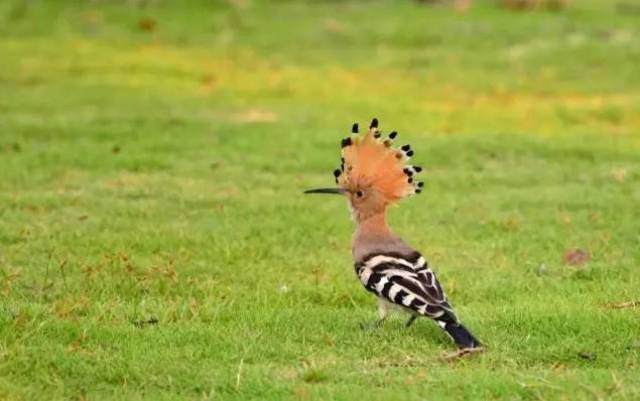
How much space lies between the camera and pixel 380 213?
297 inches

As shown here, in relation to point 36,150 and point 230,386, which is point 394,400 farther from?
point 36,150

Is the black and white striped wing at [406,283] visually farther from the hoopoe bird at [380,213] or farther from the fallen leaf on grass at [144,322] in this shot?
the fallen leaf on grass at [144,322]

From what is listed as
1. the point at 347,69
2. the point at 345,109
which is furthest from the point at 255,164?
the point at 347,69

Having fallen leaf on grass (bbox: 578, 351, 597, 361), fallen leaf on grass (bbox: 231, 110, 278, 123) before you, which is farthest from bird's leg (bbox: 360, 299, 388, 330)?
fallen leaf on grass (bbox: 231, 110, 278, 123)

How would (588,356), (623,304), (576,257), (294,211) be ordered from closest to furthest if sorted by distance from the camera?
(588,356) → (623,304) → (576,257) → (294,211)

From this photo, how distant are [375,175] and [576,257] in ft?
8.54

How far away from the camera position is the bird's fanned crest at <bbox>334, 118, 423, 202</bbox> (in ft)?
24.5

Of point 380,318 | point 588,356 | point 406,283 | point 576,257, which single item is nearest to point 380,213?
point 380,318

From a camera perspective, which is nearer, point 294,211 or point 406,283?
point 406,283

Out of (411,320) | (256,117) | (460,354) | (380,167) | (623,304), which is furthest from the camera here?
(256,117)

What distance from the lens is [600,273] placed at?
9.03 metres

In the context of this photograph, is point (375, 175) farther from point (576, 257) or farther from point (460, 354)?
point (576, 257)

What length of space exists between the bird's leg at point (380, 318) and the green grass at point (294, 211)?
6 cm

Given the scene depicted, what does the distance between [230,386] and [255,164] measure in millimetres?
7060
